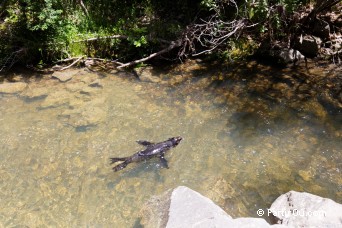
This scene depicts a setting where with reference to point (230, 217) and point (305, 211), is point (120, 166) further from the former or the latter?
point (305, 211)

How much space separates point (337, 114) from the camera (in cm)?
709

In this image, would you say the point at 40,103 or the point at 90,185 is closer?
the point at 90,185

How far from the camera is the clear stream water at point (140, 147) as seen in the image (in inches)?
219

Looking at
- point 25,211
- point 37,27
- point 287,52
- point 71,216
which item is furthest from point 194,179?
point 37,27

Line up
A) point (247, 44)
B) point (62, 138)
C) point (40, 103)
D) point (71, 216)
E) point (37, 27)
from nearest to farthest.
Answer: point (71, 216) → point (62, 138) → point (40, 103) → point (37, 27) → point (247, 44)

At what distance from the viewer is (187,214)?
4.49 meters

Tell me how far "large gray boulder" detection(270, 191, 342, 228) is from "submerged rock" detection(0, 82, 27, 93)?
22.1ft

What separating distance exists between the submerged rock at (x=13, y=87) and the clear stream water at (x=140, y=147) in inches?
11.3

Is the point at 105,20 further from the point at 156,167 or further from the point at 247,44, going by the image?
the point at 156,167

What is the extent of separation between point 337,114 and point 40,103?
6.56 m

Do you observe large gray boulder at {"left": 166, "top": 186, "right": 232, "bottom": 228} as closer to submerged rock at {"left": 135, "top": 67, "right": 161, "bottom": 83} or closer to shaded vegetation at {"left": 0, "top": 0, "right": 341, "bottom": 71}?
submerged rock at {"left": 135, "top": 67, "right": 161, "bottom": 83}

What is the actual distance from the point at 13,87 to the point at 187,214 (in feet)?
20.7

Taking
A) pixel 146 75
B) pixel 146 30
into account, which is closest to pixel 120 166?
pixel 146 75

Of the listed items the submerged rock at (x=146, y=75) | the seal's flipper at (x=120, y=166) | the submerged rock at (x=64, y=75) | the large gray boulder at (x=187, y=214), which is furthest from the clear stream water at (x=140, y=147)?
the submerged rock at (x=64, y=75)
